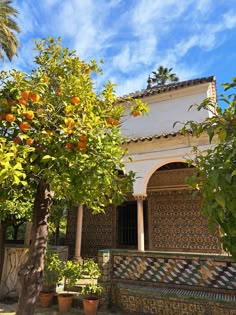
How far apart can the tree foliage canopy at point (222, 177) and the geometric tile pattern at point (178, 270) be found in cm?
343

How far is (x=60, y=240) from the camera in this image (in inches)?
497

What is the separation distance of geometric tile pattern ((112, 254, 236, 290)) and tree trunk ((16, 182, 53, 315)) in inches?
124

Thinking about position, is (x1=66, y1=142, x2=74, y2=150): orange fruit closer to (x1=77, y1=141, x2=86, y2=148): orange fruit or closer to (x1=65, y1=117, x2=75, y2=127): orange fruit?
(x1=77, y1=141, x2=86, y2=148): orange fruit

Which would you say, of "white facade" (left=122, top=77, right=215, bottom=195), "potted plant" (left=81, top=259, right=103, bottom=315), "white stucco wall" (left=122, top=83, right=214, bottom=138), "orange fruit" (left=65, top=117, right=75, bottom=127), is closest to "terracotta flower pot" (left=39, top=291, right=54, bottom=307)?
"potted plant" (left=81, top=259, right=103, bottom=315)

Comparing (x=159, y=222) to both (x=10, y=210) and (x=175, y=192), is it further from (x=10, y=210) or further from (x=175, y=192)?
(x=10, y=210)

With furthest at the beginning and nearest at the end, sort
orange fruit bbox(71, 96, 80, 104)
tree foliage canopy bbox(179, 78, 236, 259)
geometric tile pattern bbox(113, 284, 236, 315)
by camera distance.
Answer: geometric tile pattern bbox(113, 284, 236, 315), orange fruit bbox(71, 96, 80, 104), tree foliage canopy bbox(179, 78, 236, 259)

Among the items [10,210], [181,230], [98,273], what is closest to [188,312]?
[98,273]

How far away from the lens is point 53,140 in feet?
9.39

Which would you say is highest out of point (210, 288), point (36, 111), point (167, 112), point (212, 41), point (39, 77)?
point (167, 112)

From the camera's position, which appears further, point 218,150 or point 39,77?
point 39,77

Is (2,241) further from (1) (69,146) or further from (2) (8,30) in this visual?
(2) (8,30)

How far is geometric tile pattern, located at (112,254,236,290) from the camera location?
4855 millimetres

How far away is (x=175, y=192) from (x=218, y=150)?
8668 mm

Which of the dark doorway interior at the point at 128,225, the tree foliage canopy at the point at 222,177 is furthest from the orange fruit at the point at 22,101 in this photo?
the dark doorway interior at the point at 128,225
